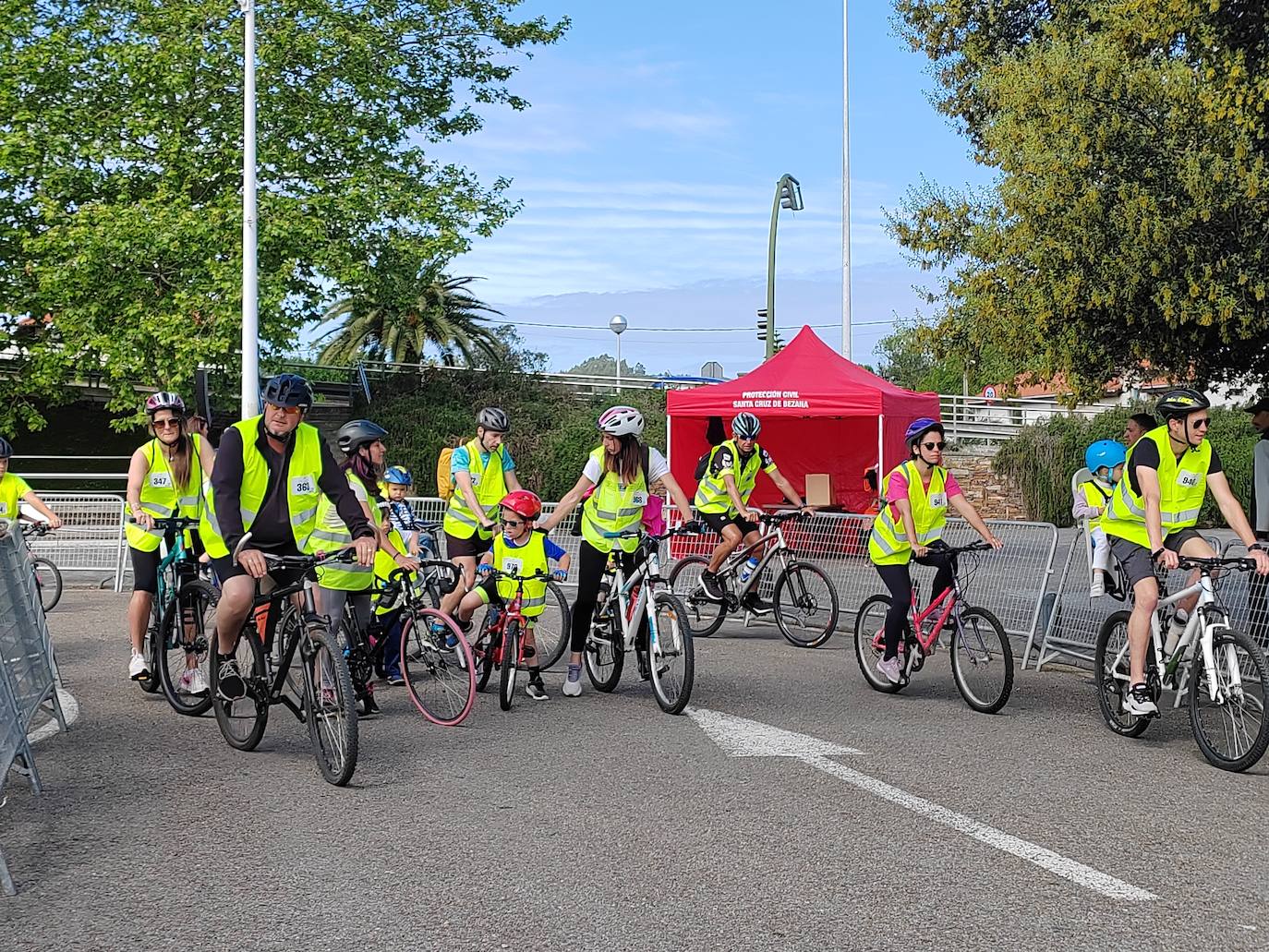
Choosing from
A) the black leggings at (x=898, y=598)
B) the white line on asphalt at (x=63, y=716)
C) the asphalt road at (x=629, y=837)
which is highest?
the black leggings at (x=898, y=598)

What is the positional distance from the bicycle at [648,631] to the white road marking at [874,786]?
26 centimetres

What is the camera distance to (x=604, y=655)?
31.3 ft

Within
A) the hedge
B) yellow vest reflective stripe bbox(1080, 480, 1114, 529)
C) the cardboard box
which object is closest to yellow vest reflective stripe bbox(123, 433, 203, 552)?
yellow vest reflective stripe bbox(1080, 480, 1114, 529)

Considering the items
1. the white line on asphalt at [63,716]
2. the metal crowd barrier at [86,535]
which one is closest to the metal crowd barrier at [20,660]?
the white line on asphalt at [63,716]

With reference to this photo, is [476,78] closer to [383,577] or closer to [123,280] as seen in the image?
[123,280]

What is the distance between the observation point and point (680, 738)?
7891mm

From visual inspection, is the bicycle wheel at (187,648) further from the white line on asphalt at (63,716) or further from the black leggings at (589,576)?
the black leggings at (589,576)

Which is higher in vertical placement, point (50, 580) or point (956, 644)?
point (956, 644)

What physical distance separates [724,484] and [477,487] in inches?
140

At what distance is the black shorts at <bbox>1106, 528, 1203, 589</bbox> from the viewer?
7895 millimetres

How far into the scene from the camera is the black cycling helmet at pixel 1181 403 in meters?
7.82

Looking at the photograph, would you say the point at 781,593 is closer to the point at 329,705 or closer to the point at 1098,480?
the point at 1098,480

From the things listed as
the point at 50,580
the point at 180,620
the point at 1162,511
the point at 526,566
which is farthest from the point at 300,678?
the point at 50,580

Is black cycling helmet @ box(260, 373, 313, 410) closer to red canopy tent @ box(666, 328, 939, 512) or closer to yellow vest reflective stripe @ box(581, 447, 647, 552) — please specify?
yellow vest reflective stripe @ box(581, 447, 647, 552)
